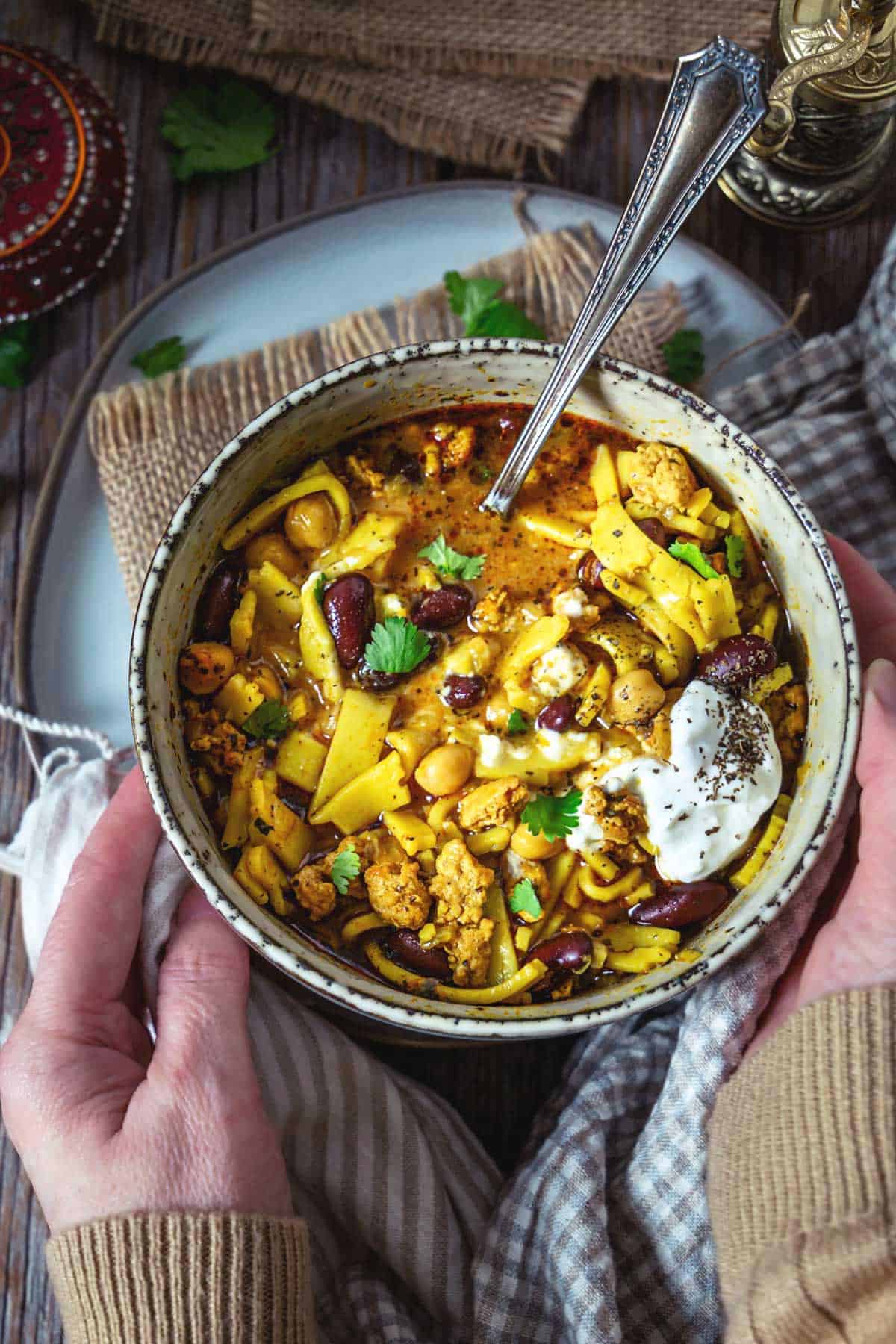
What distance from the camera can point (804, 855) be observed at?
262cm

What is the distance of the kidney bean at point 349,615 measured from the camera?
2.83m

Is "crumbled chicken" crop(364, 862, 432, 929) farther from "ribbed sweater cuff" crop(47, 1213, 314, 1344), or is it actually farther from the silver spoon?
the silver spoon

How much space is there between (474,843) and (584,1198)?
37.7 inches

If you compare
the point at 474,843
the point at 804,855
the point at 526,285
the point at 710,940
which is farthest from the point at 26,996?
the point at 526,285

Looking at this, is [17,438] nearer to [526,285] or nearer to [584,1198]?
[526,285]

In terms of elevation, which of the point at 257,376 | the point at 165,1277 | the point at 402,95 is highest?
the point at 402,95

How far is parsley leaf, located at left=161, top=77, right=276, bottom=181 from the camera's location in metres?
3.83

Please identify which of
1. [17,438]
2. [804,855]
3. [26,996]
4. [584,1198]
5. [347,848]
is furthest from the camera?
[17,438]

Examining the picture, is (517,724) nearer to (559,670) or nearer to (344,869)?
(559,670)

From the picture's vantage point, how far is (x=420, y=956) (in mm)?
2803

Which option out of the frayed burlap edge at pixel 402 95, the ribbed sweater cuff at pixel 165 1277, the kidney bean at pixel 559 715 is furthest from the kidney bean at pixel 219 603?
the frayed burlap edge at pixel 402 95

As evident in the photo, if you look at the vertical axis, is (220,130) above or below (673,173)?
above

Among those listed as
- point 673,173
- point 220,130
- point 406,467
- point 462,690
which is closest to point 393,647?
point 462,690

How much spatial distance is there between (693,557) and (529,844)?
810 mm
